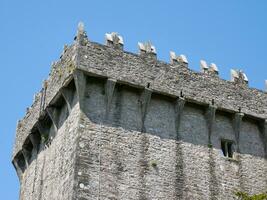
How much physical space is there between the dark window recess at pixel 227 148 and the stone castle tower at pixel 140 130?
→ 48mm

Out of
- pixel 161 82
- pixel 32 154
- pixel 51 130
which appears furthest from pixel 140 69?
pixel 32 154

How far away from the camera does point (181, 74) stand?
27.5 meters

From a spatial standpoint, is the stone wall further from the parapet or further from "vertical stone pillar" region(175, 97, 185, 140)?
the parapet

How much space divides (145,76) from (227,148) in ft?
16.1

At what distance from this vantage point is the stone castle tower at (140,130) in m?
24.2

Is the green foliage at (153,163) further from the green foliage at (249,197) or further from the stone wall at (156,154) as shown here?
the green foliage at (249,197)

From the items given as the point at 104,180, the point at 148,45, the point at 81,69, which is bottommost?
the point at 104,180

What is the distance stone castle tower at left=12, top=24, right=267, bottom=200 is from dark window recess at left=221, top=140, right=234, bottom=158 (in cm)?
5

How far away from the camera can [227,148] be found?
27.6 m

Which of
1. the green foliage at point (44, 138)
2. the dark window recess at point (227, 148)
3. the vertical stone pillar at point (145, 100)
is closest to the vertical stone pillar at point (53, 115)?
the green foliage at point (44, 138)

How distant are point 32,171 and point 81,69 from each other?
6869 millimetres

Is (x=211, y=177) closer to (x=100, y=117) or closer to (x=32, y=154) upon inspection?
(x=100, y=117)

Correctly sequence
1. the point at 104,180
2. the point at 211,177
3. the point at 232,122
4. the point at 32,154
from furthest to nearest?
the point at 32,154 → the point at 232,122 → the point at 211,177 → the point at 104,180

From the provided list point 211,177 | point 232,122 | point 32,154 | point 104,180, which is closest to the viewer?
point 104,180
